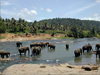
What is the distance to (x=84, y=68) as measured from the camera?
44.6 ft

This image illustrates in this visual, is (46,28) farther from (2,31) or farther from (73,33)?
(2,31)

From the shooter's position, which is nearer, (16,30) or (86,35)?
(16,30)

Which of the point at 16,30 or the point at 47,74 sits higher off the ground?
the point at 16,30

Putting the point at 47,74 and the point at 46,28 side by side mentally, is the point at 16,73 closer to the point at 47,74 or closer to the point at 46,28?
the point at 47,74

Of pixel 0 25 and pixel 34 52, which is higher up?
pixel 0 25

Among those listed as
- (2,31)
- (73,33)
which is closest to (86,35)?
(73,33)

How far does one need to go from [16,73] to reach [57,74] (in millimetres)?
4184

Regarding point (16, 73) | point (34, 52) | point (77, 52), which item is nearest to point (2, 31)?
point (34, 52)

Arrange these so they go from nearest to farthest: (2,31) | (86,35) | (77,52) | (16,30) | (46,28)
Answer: (77,52) < (2,31) < (16,30) < (86,35) < (46,28)

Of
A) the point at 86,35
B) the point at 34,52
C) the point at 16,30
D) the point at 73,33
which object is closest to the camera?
the point at 34,52

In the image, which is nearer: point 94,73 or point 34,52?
point 94,73

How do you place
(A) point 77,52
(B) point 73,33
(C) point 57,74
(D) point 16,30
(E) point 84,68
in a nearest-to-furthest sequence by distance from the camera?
(C) point 57,74, (E) point 84,68, (A) point 77,52, (D) point 16,30, (B) point 73,33

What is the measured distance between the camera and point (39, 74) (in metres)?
12.0

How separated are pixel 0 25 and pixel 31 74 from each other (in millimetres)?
71179
